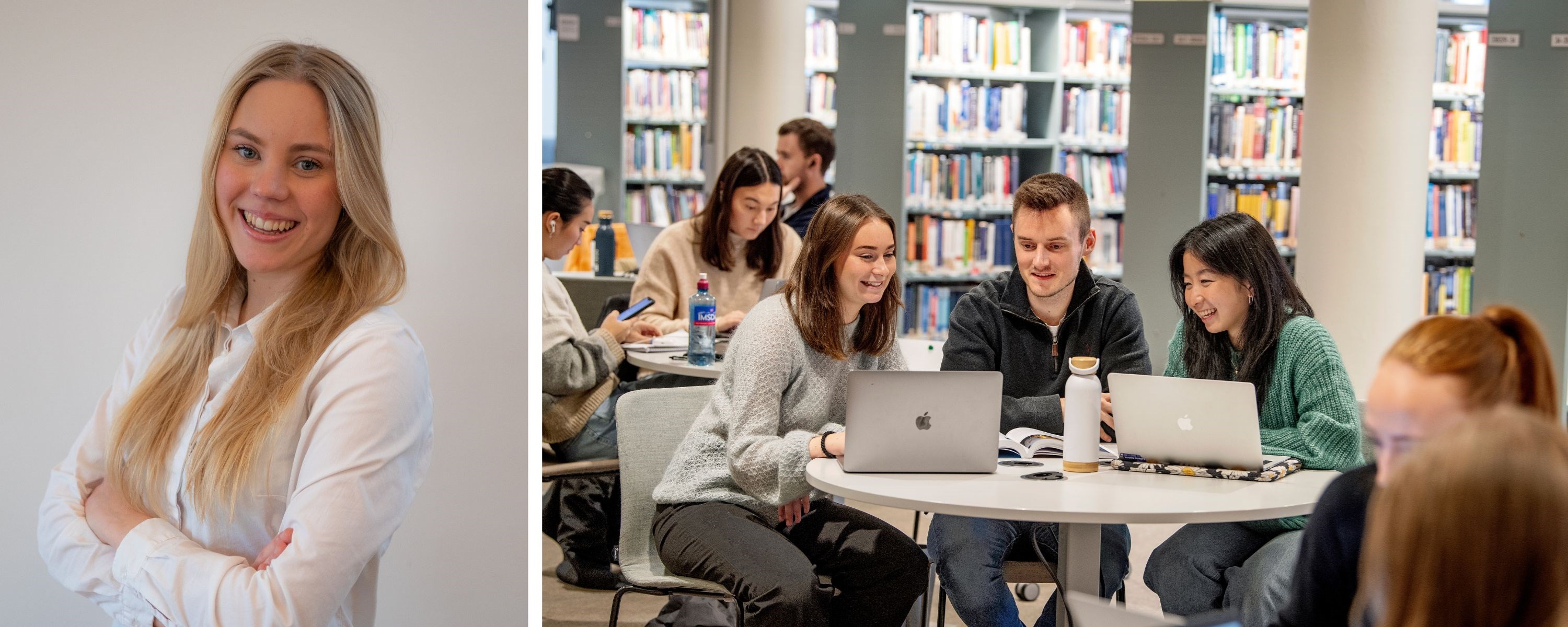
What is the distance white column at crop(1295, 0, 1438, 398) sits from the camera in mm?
5094

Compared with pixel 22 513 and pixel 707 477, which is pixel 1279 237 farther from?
pixel 22 513

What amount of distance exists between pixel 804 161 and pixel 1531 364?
397 centimetres

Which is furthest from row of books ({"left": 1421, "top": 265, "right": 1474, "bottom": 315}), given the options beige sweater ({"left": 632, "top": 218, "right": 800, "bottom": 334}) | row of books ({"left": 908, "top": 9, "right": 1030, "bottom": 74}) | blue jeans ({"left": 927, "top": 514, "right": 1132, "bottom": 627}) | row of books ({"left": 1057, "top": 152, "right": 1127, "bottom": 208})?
blue jeans ({"left": 927, "top": 514, "right": 1132, "bottom": 627})

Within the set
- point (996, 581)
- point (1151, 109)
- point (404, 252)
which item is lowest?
point (996, 581)

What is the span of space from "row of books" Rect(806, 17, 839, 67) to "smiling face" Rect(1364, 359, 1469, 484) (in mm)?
5880

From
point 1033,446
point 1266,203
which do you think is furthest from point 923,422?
point 1266,203

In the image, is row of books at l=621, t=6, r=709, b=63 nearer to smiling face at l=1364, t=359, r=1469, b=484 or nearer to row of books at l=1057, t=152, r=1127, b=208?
row of books at l=1057, t=152, r=1127, b=208

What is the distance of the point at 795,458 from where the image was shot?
92.9 inches

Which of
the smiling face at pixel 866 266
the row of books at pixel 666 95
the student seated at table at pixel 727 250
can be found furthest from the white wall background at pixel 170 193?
the row of books at pixel 666 95

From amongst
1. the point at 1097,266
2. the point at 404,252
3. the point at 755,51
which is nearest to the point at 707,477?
the point at 404,252

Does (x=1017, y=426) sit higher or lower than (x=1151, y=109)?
lower

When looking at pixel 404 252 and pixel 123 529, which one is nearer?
pixel 123 529

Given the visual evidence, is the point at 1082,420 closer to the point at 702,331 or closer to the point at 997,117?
the point at 702,331

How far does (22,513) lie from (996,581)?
1.82m
